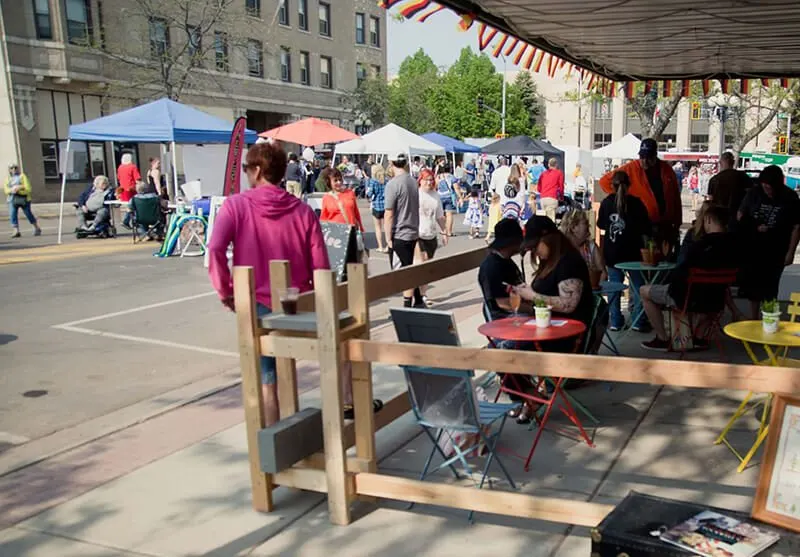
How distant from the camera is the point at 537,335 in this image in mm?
4543

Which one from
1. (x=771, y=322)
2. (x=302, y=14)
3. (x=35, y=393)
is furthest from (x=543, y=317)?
(x=302, y=14)

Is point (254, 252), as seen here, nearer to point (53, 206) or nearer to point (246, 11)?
point (53, 206)

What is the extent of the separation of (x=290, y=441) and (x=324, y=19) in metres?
42.8

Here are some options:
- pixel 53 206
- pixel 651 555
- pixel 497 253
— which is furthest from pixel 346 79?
pixel 651 555

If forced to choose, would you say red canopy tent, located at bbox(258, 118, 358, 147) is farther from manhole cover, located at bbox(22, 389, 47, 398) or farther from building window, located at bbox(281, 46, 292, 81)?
building window, located at bbox(281, 46, 292, 81)

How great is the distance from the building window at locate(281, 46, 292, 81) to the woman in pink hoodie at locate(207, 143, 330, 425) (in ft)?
126

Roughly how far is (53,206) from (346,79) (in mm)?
22198

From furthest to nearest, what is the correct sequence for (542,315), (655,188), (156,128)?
(156,128) < (655,188) < (542,315)

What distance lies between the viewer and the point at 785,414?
10.5ft

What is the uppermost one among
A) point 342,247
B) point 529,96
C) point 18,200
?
point 529,96

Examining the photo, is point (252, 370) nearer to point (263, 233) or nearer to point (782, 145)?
point (263, 233)

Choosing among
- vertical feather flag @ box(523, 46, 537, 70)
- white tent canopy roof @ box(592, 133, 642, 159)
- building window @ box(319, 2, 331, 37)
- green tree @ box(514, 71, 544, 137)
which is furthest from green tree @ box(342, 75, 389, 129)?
vertical feather flag @ box(523, 46, 537, 70)

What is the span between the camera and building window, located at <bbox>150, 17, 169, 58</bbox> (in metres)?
31.1

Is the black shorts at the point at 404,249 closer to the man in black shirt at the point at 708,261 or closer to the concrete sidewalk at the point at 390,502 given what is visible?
the man in black shirt at the point at 708,261
